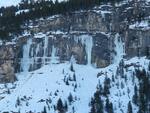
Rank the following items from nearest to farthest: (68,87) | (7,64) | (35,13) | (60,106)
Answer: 1. (60,106)
2. (68,87)
3. (7,64)
4. (35,13)

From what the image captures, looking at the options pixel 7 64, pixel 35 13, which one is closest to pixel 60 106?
pixel 7 64

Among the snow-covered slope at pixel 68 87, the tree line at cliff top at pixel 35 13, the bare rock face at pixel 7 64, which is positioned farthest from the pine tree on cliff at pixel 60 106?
the tree line at cliff top at pixel 35 13

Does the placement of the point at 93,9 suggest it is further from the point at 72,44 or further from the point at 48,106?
the point at 48,106

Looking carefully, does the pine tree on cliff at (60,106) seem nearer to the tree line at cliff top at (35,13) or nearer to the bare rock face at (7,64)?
the bare rock face at (7,64)

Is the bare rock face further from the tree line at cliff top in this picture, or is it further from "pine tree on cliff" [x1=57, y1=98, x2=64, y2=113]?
"pine tree on cliff" [x1=57, y1=98, x2=64, y2=113]

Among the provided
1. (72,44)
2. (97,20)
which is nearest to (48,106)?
(72,44)

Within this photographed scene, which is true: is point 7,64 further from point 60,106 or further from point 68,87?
point 60,106

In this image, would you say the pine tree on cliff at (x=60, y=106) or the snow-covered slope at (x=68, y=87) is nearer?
the pine tree on cliff at (x=60, y=106)

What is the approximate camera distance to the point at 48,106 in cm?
14112

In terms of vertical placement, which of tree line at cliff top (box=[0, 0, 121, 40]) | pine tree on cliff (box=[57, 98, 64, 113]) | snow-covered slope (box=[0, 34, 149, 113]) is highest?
tree line at cliff top (box=[0, 0, 121, 40])

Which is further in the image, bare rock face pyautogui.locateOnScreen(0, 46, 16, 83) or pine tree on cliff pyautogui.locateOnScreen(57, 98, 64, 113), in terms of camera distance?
bare rock face pyautogui.locateOnScreen(0, 46, 16, 83)

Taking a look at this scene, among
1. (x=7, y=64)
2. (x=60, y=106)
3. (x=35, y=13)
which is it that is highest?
(x=35, y=13)

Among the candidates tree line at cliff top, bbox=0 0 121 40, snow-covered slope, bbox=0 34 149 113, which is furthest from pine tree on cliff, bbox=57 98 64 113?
tree line at cliff top, bbox=0 0 121 40

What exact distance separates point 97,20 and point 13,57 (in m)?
28.0
